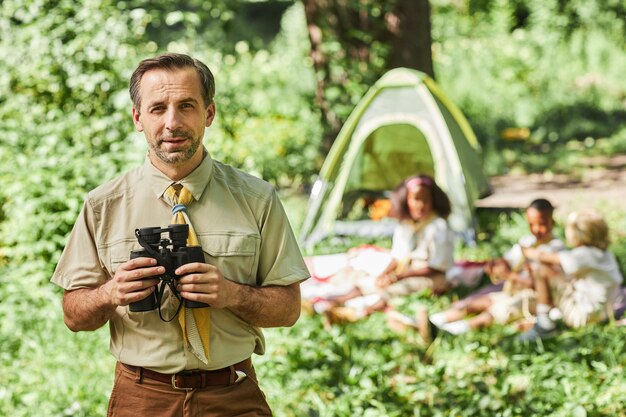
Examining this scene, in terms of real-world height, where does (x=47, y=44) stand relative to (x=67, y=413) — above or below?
above

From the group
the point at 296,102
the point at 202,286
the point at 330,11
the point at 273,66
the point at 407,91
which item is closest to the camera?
the point at 202,286

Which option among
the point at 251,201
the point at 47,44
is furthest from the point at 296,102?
the point at 251,201

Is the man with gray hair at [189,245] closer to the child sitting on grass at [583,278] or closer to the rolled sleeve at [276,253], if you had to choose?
the rolled sleeve at [276,253]

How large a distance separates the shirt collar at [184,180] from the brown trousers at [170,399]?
46cm

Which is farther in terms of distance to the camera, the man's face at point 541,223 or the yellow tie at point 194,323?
the man's face at point 541,223

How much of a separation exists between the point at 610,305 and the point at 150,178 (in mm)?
3423

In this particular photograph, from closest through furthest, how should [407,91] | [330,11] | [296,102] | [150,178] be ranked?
[150,178] → [407,91] → [330,11] → [296,102]

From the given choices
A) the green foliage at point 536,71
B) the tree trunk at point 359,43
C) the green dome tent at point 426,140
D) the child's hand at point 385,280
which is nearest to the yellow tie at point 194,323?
the child's hand at point 385,280

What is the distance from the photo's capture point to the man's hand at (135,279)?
6.61 feet

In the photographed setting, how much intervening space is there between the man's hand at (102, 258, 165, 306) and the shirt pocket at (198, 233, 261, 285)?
0.63 feet

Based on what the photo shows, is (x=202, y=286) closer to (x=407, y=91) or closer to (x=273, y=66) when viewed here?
(x=407, y=91)

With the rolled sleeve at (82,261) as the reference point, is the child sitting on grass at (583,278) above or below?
below

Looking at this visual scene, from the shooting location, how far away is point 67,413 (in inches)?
152

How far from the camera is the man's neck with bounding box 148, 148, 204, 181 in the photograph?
2.23 m
